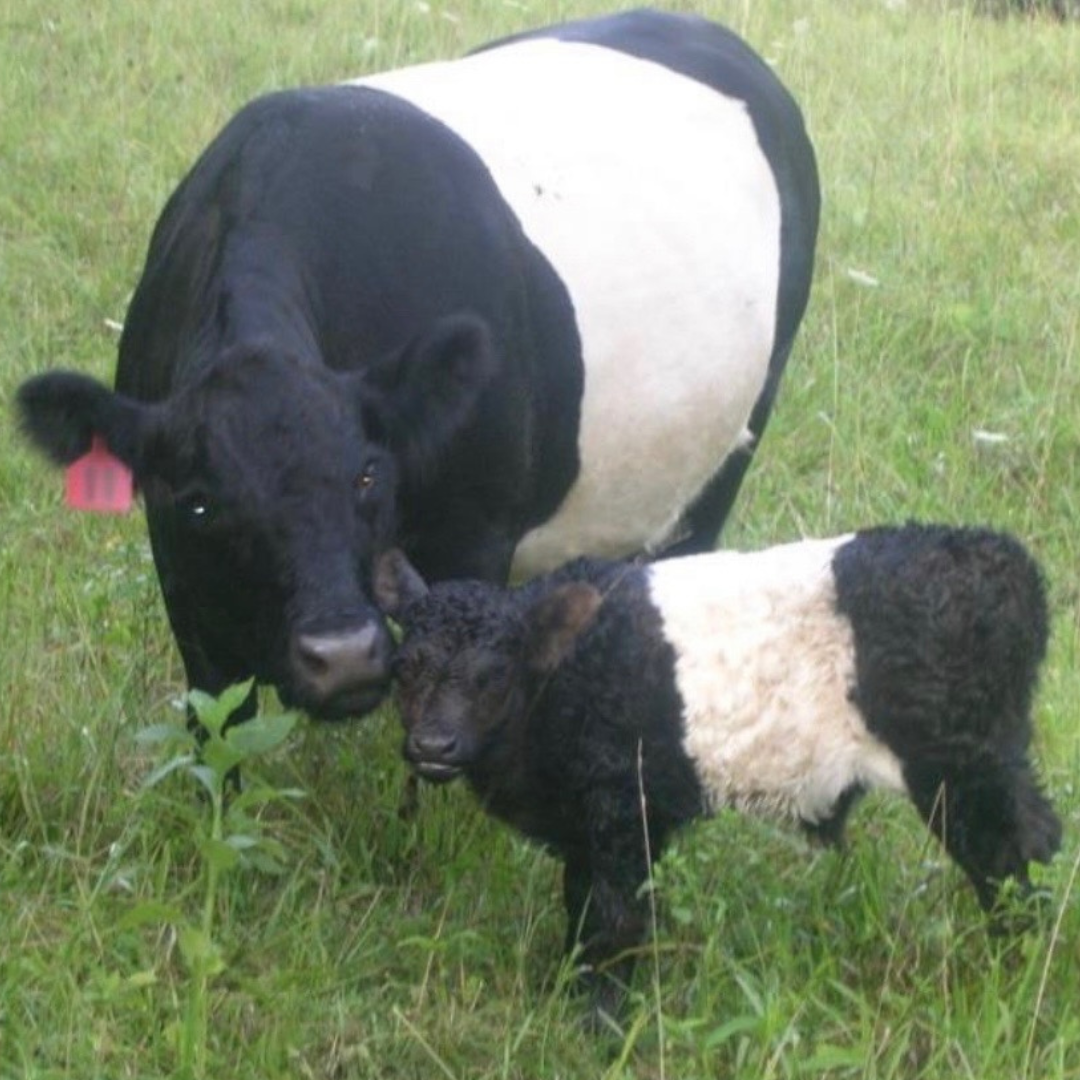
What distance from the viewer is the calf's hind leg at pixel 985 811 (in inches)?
163

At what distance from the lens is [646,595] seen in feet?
14.3

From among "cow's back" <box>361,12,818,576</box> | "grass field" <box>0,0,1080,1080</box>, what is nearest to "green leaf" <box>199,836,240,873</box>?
"grass field" <box>0,0,1080,1080</box>

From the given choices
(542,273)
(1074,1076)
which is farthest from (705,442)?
(1074,1076)

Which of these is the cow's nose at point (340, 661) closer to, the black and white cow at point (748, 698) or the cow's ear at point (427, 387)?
the black and white cow at point (748, 698)

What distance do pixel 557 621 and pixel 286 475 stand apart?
0.58 metres

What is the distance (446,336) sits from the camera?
189 inches

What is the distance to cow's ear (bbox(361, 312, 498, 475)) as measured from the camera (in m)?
4.80

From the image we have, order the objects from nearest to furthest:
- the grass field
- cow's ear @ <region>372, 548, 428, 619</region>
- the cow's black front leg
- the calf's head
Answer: the grass field < the calf's head < the cow's black front leg < cow's ear @ <region>372, 548, 428, 619</region>

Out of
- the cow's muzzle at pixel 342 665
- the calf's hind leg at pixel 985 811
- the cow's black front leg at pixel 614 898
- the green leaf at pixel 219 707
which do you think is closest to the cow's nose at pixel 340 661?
the cow's muzzle at pixel 342 665

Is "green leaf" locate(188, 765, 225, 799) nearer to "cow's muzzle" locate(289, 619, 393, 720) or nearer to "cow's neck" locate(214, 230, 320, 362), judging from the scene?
"cow's muzzle" locate(289, 619, 393, 720)

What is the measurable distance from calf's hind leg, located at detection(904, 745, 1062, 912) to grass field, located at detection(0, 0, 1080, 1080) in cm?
9

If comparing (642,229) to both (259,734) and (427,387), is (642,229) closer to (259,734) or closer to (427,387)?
(427,387)

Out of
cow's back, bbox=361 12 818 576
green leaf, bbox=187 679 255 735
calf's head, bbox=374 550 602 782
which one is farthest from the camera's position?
cow's back, bbox=361 12 818 576

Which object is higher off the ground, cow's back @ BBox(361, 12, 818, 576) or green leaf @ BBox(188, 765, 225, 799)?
green leaf @ BBox(188, 765, 225, 799)
